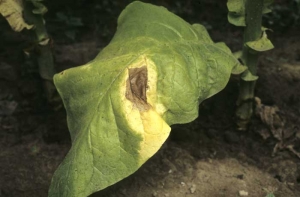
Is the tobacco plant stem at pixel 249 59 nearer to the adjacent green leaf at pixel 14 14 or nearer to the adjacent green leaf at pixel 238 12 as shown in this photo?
the adjacent green leaf at pixel 238 12

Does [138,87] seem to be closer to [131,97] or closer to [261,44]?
[131,97]

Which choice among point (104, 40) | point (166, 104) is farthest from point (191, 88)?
point (104, 40)

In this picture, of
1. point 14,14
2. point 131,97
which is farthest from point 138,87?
point 14,14

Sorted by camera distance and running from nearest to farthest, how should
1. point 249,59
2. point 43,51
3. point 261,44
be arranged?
point 261,44, point 249,59, point 43,51

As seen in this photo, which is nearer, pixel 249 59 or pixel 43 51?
pixel 249 59

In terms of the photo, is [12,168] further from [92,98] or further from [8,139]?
[92,98]

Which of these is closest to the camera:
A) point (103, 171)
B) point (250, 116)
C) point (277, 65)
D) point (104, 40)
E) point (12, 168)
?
point (103, 171)
